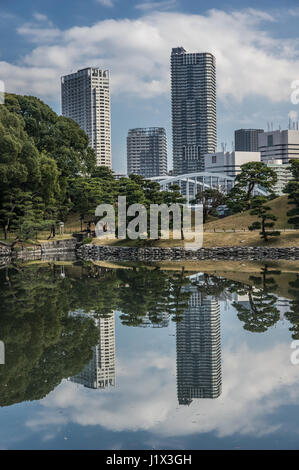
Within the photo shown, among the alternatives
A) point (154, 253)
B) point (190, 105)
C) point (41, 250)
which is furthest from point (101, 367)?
point (190, 105)

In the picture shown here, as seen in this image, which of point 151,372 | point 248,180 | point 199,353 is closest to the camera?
point 151,372

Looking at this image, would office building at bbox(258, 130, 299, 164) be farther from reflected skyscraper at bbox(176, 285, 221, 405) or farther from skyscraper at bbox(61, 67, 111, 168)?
reflected skyscraper at bbox(176, 285, 221, 405)

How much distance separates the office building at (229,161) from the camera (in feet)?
429

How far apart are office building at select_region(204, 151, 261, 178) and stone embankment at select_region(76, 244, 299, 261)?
9860 centimetres

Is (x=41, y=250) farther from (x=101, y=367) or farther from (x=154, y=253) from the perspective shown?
(x=101, y=367)

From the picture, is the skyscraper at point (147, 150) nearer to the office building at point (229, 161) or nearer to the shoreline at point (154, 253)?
the office building at point (229, 161)

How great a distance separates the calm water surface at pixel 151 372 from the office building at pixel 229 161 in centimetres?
11798

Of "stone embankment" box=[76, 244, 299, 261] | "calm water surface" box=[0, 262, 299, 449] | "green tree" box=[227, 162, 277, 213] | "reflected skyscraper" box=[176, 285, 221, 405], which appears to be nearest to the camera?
"calm water surface" box=[0, 262, 299, 449]

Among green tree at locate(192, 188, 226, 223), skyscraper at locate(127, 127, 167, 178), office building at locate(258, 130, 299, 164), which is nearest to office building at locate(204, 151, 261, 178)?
office building at locate(258, 130, 299, 164)

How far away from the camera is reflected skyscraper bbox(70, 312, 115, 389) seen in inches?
303

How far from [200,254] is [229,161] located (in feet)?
338

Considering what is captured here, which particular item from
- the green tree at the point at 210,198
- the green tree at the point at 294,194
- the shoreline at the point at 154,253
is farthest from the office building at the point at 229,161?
the shoreline at the point at 154,253

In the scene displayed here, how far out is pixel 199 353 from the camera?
9016 mm
